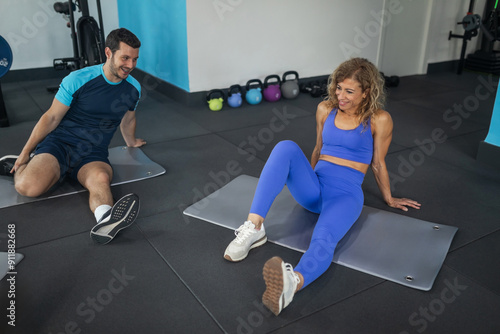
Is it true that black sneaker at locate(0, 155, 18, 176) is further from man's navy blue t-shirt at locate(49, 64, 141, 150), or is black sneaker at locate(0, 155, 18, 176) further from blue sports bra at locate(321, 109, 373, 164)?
blue sports bra at locate(321, 109, 373, 164)

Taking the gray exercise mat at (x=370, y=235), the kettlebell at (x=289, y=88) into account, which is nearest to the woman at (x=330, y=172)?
the gray exercise mat at (x=370, y=235)

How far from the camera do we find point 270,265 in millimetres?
1330

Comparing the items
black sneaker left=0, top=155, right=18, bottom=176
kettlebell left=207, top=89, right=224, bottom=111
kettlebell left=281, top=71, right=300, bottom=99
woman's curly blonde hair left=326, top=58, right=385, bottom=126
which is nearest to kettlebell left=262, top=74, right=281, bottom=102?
kettlebell left=281, top=71, right=300, bottom=99

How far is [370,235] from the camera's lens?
1.81 m

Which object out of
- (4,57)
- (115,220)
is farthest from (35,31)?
(115,220)

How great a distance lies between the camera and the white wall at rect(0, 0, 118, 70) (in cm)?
433

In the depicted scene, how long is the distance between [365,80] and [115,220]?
1.18 metres

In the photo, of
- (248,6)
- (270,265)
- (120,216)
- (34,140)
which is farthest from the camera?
(248,6)

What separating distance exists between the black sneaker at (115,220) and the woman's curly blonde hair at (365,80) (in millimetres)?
1032

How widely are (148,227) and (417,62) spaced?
14.1 ft

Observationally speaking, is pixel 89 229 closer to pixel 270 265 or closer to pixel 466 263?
pixel 270 265

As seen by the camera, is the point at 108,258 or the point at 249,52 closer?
the point at 108,258

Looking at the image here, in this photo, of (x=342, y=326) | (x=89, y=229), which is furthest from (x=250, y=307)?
(x=89, y=229)

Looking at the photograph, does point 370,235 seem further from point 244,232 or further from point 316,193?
point 244,232
